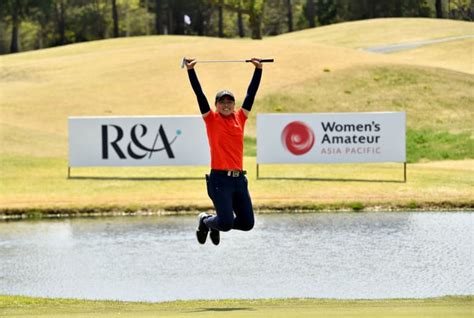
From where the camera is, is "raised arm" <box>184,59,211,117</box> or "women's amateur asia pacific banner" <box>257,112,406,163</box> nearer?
"raised arm" <box>184,59,211,117</box>

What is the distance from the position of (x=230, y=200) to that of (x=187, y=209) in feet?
60.5

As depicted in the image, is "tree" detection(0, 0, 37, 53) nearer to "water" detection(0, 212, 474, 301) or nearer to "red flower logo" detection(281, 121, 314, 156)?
"red flower logo" detection(281, 121, 314, 156)

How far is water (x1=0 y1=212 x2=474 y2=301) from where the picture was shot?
19359 millimetres

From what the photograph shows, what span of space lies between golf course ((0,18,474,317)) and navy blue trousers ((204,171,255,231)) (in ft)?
3.79

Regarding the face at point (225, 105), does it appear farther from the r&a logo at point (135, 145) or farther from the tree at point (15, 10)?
the tree at point (15, 10)

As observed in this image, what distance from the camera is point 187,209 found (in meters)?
33.0

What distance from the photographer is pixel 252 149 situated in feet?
170

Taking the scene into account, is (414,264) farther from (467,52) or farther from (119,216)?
(467,52)

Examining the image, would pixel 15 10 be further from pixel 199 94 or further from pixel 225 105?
pixel 225 105

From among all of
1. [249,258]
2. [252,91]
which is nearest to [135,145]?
[249,258]

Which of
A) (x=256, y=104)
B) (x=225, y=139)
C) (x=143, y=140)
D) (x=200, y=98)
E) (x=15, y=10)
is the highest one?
(x=15, y=10)

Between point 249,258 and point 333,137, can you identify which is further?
point 333,137

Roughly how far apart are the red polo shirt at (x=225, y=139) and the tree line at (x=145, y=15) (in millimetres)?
107287

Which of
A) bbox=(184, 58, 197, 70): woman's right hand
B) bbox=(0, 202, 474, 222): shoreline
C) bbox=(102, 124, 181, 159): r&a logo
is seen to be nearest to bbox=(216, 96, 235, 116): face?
bbox=(184, 58, 197, 70): woman's right hand
